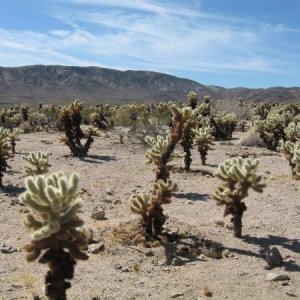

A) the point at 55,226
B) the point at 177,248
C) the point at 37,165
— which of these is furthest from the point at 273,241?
the point at 37,165

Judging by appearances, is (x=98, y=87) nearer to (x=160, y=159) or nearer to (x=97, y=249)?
(x=160, y=159)

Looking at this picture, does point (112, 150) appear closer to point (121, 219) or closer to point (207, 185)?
point (207, 185)

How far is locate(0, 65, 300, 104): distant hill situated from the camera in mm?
139500

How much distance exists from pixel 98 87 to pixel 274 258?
154 meters

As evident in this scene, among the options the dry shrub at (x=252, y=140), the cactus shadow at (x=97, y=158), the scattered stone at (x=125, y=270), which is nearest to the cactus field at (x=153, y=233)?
the scattered stone at (x=125, y=270)

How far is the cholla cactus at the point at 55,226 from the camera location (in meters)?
6.75

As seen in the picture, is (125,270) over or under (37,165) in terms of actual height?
under

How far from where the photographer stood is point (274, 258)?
1000 cm

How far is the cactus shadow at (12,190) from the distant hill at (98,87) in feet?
367

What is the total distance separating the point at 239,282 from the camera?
924 centimetres

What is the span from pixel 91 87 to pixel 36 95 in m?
26.0

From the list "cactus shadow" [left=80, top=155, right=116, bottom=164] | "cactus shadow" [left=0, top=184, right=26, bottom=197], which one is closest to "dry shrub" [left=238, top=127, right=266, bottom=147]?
"cactus shadow" [left=80, top=155, right=116, bottom=164]

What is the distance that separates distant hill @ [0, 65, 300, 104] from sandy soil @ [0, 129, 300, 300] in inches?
4420

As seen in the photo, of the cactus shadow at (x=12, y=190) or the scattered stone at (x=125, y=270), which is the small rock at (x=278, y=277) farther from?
the cactus shadow at (x=12, y=190)
